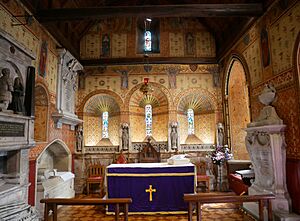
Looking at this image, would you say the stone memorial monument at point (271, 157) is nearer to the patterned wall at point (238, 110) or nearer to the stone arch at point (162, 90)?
the patterned wall at point (238, 110)

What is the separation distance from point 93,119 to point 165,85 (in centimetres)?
334

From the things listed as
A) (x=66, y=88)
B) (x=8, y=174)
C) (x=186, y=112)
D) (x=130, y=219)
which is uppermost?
(x=66, y=88)

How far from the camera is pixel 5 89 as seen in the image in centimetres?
397

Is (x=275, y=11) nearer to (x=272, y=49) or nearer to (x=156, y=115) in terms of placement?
(x=272, y=49)

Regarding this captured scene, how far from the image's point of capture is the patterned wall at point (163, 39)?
31.2ft

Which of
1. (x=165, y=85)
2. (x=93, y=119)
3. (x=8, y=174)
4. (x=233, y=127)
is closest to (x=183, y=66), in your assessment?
(x=165, y=85)

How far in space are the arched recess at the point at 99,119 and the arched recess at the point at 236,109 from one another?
4391 millimetres

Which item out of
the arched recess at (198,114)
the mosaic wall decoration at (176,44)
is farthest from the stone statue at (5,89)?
the mosaic wall decoration at (176,44)

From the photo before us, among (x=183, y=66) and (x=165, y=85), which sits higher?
(x=183, y=66)

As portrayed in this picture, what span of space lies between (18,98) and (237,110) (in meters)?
7.27

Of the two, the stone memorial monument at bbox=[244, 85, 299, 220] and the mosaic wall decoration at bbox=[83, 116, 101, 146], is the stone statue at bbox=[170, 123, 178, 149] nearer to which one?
the mosaic wall decoration at bbox=[83, 116, 101, 146]

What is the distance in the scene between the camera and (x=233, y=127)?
865 cm

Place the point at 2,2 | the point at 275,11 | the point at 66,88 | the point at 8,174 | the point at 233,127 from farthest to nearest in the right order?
the point at 233,127 < the point at 66,88 < the point at 275,11 < the point at 2,2 < the point at 8,174

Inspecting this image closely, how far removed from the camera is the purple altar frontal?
5.71 m
